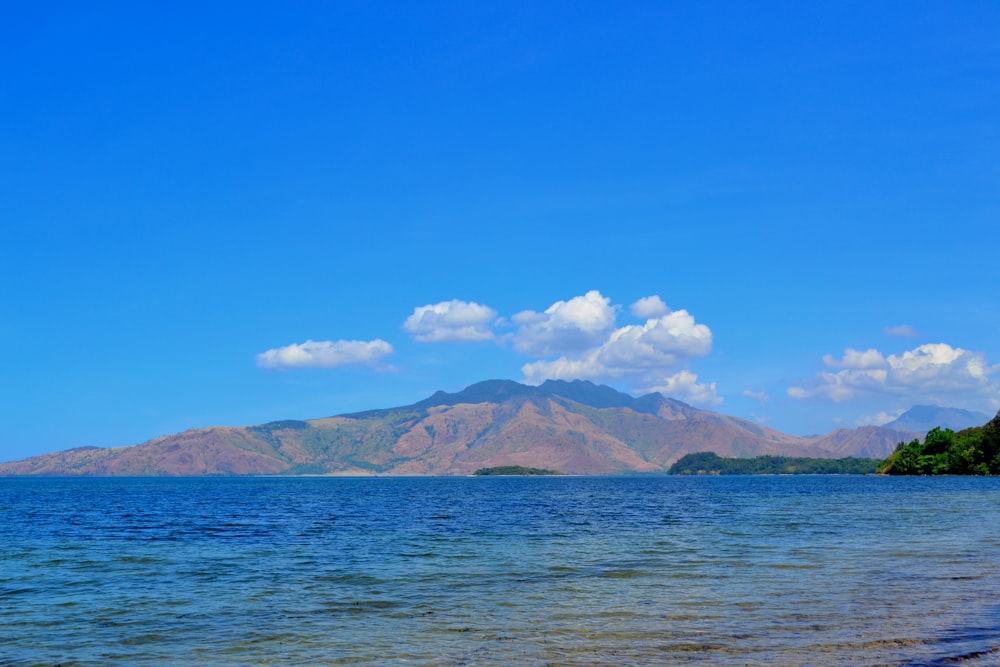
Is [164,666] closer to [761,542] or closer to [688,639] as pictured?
[688,639]

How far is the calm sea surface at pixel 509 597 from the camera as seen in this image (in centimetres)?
2177

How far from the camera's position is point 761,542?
165ft

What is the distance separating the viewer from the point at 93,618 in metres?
27.6

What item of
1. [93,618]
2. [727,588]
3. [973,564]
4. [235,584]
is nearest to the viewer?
[93,618]

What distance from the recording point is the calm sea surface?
21.8 meters

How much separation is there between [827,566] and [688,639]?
18.8 meters

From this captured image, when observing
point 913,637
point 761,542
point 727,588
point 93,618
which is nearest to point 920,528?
point 761,542

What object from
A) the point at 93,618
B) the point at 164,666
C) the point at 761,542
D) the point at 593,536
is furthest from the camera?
the point at 593,536

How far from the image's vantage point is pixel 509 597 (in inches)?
1208

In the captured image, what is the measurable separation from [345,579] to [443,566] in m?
5.99

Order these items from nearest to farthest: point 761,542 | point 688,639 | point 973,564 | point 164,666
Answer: point 164,666 < point 688,639 < point 973,564 < point 761,542

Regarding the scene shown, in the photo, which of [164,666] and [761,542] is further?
[761,542]

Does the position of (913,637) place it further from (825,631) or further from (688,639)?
(688,639)

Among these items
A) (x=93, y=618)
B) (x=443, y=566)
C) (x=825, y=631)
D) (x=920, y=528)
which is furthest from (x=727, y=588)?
(x=920, y=528)
